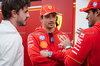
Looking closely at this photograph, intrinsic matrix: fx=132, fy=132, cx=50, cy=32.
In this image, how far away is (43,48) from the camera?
4.94 feet

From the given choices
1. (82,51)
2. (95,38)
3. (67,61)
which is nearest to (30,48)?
(67,61)

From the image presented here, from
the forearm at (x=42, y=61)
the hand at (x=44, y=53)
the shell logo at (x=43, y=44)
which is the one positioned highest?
the shell logo at (x=43, y=44)

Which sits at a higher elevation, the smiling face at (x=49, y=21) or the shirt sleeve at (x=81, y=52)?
the smiling face at (x=49, y=21)

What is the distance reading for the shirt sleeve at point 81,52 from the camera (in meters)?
1.05

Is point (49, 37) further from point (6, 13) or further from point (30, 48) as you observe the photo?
point (6, 13)

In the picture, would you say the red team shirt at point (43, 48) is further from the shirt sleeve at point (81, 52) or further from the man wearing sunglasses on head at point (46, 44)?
the shirt sleeve at point (81, 52)

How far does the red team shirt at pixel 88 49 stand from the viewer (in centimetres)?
104

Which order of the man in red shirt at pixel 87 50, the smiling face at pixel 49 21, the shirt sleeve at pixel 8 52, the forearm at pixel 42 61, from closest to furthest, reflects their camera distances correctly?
the shirt sleeve at pixel 8 52, the man in red shirt at pixel 87 50, the forearm at pixel 42 61, the smiling face at pixel 49 21

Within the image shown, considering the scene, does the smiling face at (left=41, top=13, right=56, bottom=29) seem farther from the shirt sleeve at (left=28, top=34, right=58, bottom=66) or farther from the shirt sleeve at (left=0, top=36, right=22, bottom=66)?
the shirt sleeve at (left=0, top=36, right=22, bottom=66)

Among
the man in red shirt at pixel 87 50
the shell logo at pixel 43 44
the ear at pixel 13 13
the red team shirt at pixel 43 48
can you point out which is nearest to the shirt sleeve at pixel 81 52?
the man in red shirt at pixel 87 50

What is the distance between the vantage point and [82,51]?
107 cm

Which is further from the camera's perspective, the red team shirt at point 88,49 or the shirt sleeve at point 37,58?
the shirt sleeve at point 37,58

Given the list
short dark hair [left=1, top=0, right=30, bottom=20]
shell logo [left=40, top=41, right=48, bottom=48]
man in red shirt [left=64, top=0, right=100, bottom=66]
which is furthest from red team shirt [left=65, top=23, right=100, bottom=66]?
short dark hair [left=1, top=0, right=30, bottom=20]

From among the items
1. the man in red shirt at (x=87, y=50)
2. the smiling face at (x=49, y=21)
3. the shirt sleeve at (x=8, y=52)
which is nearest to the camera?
the shirt sleeve at (x=8, y=52)
